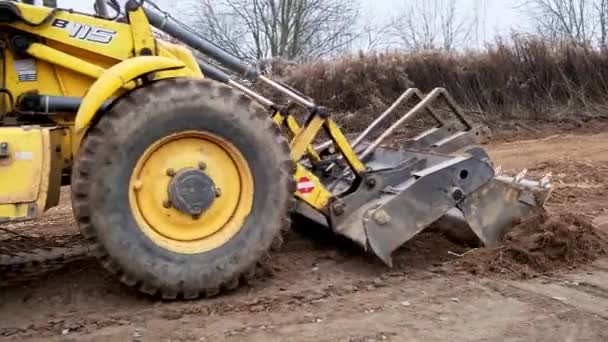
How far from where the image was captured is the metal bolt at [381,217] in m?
4.75

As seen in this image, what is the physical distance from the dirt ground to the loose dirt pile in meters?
0.09

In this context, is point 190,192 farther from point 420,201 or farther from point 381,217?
point 420,201

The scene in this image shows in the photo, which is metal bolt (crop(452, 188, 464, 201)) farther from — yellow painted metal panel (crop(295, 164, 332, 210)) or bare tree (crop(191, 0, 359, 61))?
bare tree (crop(191, 0, 359, 61))

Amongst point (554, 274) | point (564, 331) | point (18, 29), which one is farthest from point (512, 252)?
point (18, 29)

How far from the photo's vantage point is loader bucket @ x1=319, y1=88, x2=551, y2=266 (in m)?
4.80

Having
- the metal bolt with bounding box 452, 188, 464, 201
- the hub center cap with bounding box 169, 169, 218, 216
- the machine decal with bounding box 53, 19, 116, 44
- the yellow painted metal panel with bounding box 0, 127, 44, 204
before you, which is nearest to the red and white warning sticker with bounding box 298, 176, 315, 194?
the hub center cap with bounding box 169, 169, 218, 216

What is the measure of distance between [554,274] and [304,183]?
1.69 metres

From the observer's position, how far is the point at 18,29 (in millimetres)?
4391

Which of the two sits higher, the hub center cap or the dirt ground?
the hub center cap

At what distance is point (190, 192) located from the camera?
4316 mm

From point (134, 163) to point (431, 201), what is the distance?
1.94m

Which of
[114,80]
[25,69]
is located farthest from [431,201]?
[25,69]

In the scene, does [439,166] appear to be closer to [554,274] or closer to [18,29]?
[554,274]

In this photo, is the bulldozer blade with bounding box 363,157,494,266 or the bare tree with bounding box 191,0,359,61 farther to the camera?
the bare tree with bounding box 191,0,359,61
